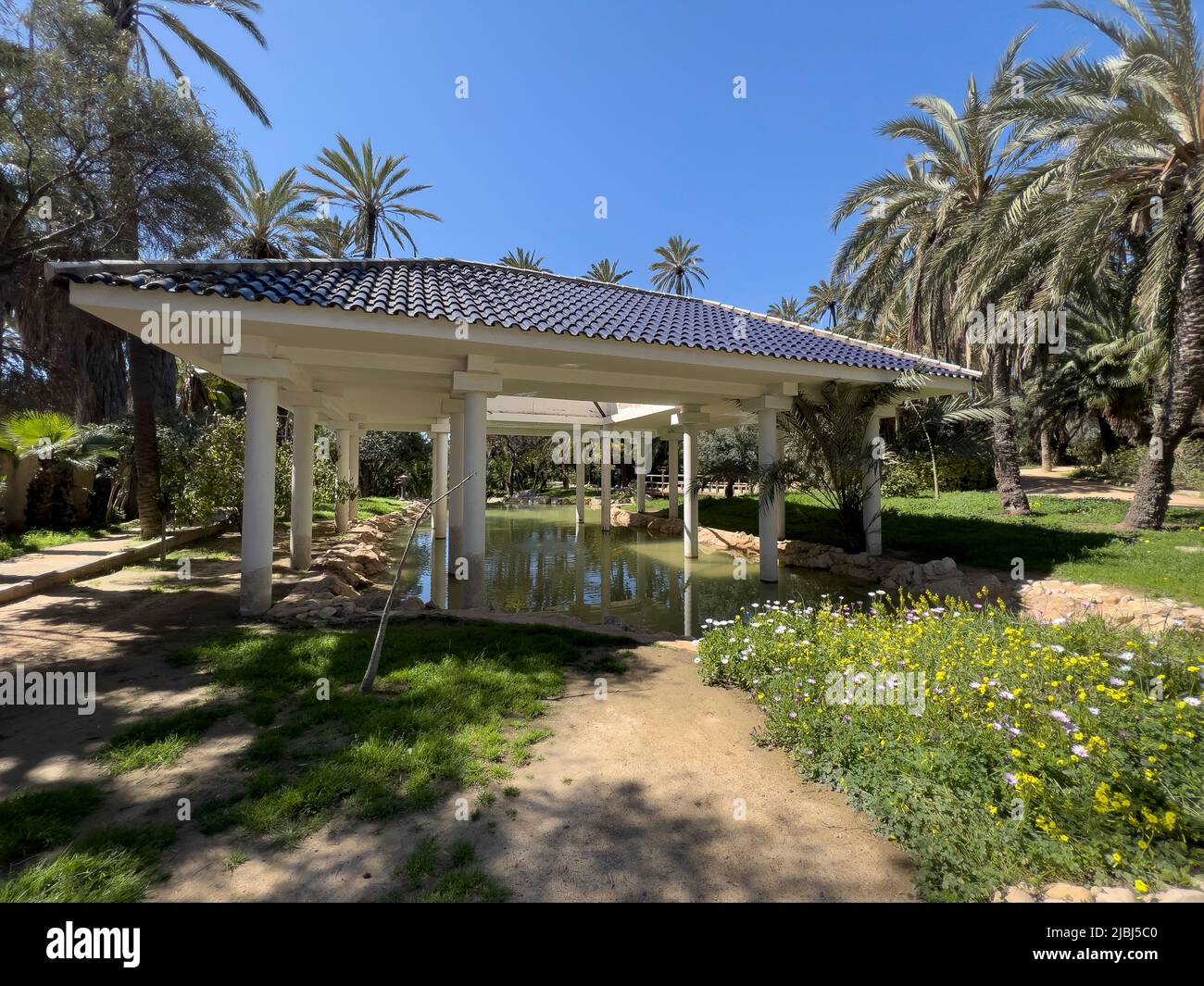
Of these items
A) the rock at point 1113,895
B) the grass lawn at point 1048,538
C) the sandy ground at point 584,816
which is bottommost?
the sandy ground at point 584,816

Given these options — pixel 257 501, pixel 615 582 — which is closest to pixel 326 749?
pixel 257 501

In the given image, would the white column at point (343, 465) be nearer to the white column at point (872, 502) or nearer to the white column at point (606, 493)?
the white column at point (606, 493)

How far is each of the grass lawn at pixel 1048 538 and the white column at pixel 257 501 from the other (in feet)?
38.9

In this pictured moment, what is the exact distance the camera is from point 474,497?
8.31 m

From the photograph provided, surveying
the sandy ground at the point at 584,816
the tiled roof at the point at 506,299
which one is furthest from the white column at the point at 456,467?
the sandy ground at the point at 584,816

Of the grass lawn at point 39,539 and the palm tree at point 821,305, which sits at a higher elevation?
the palm tree at point 821,305

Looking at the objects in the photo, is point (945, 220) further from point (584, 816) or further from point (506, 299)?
point (584, 816)

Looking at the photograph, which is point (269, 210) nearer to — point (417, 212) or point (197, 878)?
point (417, 212)

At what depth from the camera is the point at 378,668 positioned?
16.6 feet

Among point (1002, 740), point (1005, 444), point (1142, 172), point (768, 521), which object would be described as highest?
point (1142, 172)

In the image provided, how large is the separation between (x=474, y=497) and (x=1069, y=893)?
24.3ft

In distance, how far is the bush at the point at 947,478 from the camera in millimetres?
22484

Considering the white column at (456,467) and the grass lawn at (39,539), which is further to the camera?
the white column at (456,467)

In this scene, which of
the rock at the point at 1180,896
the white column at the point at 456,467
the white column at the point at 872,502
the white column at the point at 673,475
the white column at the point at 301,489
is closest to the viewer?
the rock at the point at 1180,896
